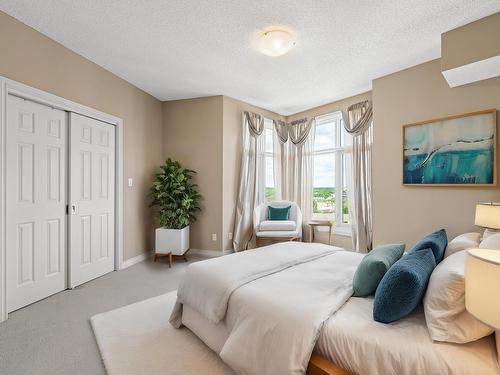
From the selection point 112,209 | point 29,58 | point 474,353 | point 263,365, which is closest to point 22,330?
point 112,209

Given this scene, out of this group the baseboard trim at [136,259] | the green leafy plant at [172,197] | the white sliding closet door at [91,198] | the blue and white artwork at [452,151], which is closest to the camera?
the blue and white artwork at [452,151]

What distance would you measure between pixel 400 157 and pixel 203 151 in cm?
299

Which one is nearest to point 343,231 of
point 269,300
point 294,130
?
point 294,130

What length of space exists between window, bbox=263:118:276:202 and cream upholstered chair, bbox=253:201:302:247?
1.83 feet

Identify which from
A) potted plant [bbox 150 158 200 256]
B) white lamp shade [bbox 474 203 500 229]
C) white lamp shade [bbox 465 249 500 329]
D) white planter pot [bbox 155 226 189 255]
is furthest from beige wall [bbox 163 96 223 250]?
white lamp shade [bbox 465 249 500 329]

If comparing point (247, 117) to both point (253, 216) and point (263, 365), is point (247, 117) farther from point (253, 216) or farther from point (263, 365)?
point (263, 365)

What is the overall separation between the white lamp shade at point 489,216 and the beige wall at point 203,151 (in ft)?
11.0

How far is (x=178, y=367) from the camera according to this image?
5.87 feet

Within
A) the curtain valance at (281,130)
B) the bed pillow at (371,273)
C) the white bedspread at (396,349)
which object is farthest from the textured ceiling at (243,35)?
the white bedspread at (396,349)

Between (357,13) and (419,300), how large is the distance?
2382 mm

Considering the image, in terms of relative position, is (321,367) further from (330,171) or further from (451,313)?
(330,171)

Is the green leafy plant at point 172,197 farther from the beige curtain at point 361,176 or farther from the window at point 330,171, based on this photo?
the beige curtain at point 361,176

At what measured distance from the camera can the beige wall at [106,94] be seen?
2584mm

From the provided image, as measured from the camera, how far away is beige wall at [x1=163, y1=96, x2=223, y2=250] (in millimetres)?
4629
